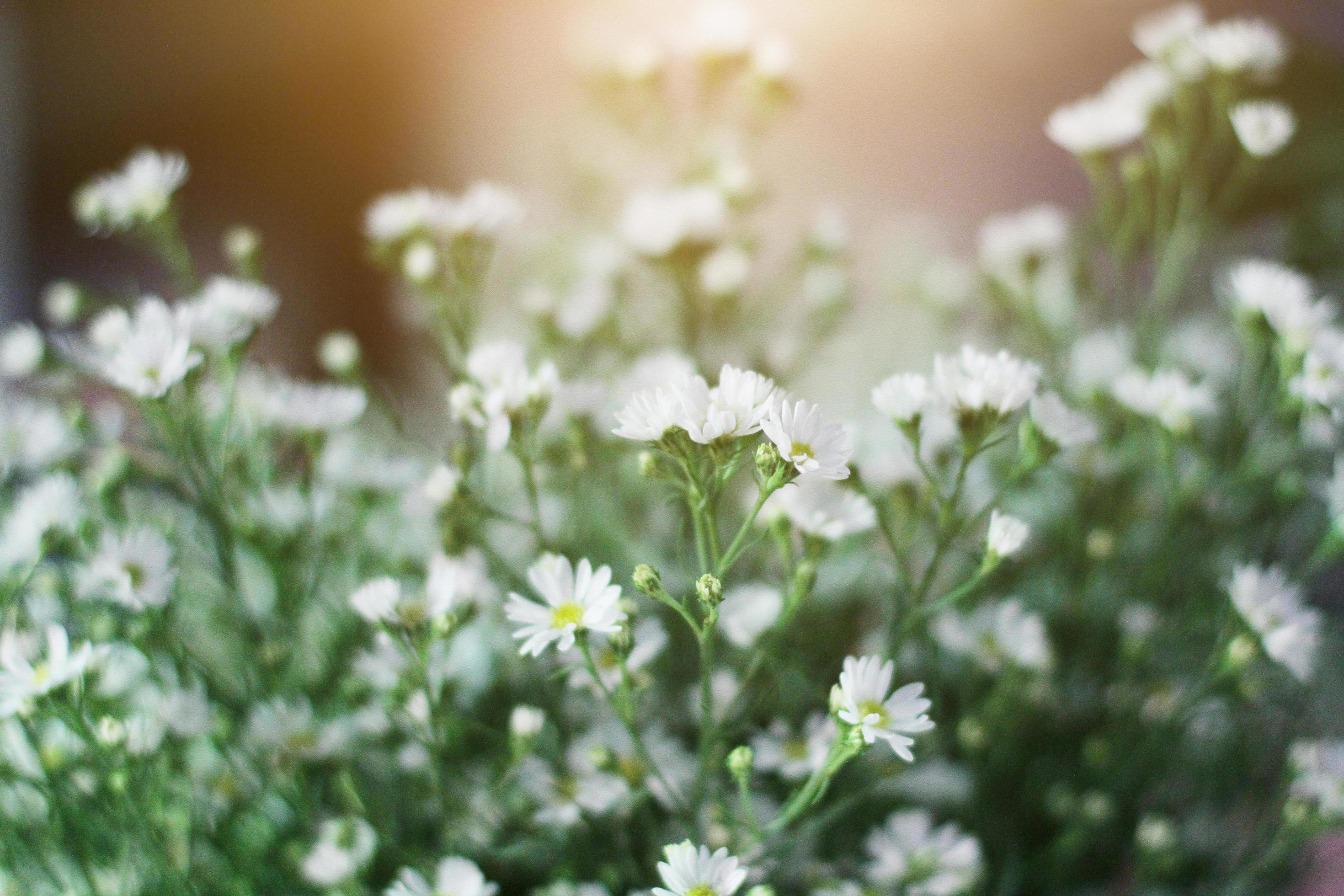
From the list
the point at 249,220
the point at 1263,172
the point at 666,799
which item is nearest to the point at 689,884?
the point at 666,799

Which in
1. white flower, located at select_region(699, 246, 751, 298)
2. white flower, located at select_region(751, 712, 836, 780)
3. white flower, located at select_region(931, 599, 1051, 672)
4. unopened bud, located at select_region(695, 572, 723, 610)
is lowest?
white flower, located at select_region(751, 712, 836, 780)

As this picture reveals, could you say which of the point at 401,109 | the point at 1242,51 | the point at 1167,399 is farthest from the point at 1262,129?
the point at 401,109

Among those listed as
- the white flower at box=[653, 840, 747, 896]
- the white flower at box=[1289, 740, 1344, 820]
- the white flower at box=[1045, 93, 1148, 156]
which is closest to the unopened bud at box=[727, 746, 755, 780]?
the white flower at box=[653, 840, 747, 896]

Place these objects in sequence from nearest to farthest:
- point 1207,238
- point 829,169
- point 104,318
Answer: point 104,318
point 1207,238
point 829,169

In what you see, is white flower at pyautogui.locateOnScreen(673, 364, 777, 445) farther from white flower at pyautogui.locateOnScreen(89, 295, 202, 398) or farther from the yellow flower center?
white flower at pyautogui.locateOnScreen(89, 295, 202, 398)

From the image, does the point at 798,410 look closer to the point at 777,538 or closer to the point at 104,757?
the point at 777,538

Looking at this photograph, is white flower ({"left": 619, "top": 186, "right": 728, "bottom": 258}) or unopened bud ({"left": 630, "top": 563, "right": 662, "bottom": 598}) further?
white flower ({"left": 619, "top": 186, "right": 728, "bottom": 258})
